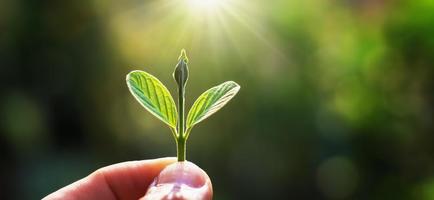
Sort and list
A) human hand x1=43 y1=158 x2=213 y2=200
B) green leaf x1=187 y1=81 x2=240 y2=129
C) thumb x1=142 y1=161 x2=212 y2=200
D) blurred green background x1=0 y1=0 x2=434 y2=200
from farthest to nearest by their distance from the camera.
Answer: blurred green background x1=0 y1=0 x2=434 y2=200
human hand x1=43 y1=158 x2=213 y2=200
green leaf x1=187 y1=81 x2=240 y2=129
thumb x1=142 y1=161 x2=212 y2=200

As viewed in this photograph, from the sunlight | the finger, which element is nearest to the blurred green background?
the sunlight

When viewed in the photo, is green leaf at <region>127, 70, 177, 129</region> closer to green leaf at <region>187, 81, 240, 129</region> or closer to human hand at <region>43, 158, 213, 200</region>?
green leaf at <region>187, 81, 240, 129</region>

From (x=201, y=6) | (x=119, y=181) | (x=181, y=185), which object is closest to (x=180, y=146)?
(x=181, y=185)

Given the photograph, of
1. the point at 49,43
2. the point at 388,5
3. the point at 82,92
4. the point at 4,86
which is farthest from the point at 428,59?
the point at 4,86

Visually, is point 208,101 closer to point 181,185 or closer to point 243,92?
point 181,185

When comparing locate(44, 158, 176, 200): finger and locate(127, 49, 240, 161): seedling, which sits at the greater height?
locate(127, 49, 240, 161): seedling

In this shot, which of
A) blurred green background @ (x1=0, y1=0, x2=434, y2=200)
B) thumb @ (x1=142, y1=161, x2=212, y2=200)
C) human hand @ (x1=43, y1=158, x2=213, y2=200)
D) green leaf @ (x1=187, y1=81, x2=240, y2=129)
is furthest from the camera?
blurred green background @ (x1=0, y1=0, x2=434, y2=200)

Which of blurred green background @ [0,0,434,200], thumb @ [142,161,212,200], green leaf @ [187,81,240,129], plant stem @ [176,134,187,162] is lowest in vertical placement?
blurred green background @ [0,0,434,200]

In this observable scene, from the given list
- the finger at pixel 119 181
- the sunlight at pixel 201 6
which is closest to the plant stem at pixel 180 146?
the finger at pixel 119 181
